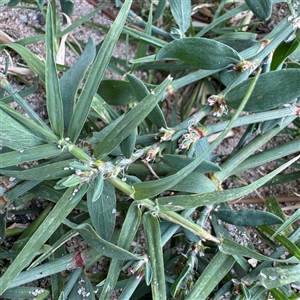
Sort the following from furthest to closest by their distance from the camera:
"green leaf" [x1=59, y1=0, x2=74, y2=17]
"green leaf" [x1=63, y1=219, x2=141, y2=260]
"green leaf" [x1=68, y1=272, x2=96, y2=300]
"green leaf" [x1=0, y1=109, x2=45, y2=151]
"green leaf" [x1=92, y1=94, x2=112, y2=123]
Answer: "green leaf" [x1=59, y1=0, x2=74, y2=17] < "green leaf" [x1=92, y1=94, x2=112, y2=123] < "green leaf" [x1=68, y1=272, x2=96, y2=300] < "green leaf" [x1=63, y1=219, x2=141, y2=260] < "green leaf" [x1=0, y1=109, x2=45, y2=151]

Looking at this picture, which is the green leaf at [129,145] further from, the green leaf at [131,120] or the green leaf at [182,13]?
the green leaf at [182,13]

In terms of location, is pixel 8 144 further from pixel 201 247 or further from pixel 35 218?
pixel 35 218

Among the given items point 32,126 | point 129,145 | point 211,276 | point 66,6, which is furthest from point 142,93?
point 66,6

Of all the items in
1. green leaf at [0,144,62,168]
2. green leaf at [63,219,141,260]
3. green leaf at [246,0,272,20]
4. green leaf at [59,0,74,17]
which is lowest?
green leaf at [63,219,141,260]

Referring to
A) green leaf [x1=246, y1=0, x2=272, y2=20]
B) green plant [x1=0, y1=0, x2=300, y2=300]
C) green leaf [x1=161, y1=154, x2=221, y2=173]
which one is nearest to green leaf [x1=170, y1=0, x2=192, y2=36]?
green plant [x1=0, y1=0, x2=300, y2=300]

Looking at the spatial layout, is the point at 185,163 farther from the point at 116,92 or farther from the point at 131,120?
the point at 116,92

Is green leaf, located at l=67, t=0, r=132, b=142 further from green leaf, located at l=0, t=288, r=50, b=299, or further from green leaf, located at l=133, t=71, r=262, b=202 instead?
green leaf, located at l=0, t=288, r=50, b=299
